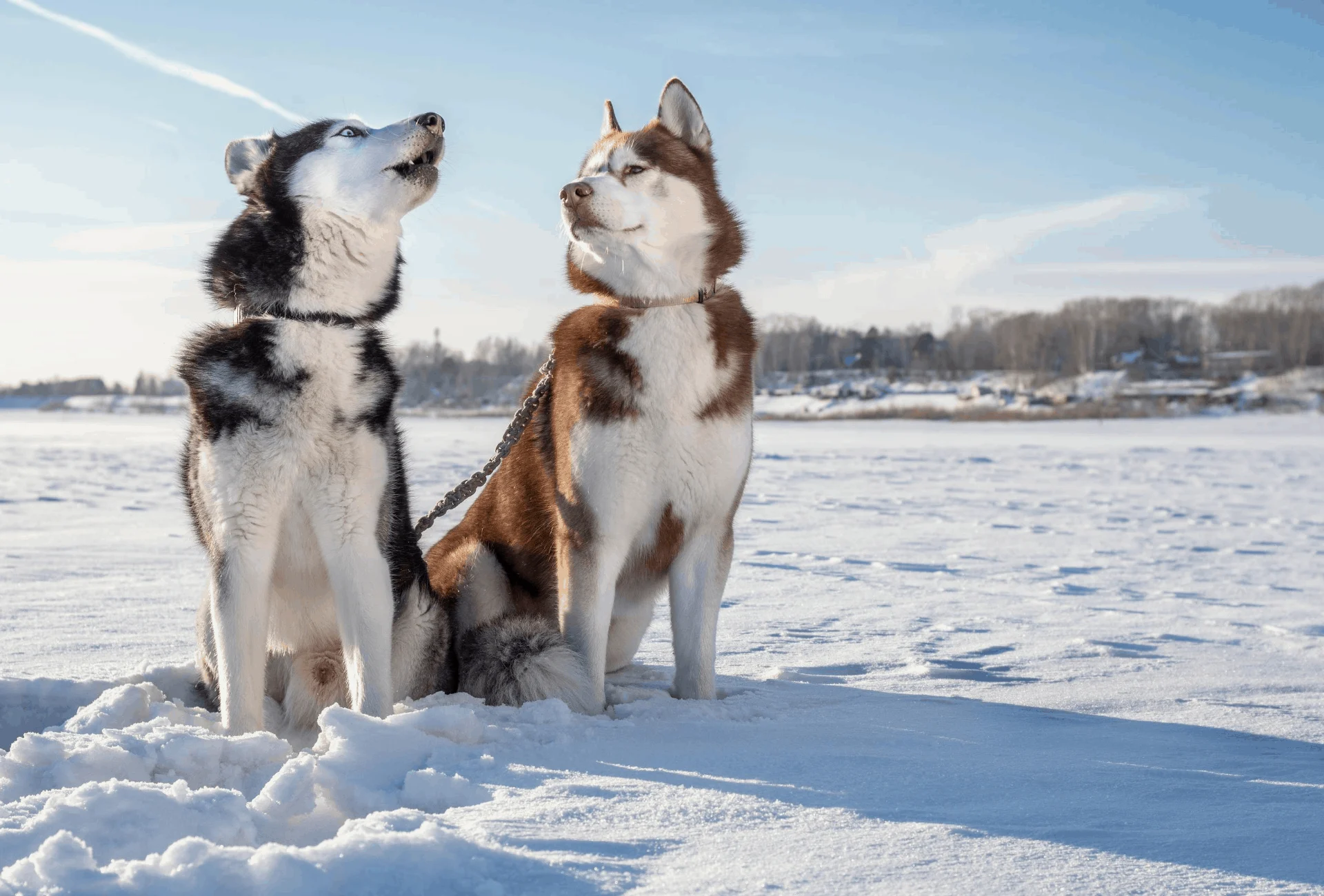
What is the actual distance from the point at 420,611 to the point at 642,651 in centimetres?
163

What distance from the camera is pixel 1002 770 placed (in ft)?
8.73

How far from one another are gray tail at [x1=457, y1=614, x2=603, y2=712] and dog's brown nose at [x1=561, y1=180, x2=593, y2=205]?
148 cm

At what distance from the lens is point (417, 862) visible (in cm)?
185

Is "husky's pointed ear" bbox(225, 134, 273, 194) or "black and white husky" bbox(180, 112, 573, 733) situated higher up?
"husky's pointed ear" bbox(225, 134, 273, 194)

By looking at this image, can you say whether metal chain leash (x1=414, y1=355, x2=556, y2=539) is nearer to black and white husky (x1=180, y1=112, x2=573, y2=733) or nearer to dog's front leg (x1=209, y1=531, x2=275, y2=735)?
black and white husky (x1=180, y1=112, x2=573, y2=733)

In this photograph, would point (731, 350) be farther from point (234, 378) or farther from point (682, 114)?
point (234, 378)

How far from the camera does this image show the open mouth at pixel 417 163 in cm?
304

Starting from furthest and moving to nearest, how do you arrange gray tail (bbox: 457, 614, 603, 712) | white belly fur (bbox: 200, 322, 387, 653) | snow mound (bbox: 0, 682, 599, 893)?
gray tail (bbox: 457, 614, 603, 712) < white belly fur (bbox: 200, 322, 387, 653) < snow mound (bbox: 0, 682, 599, 893)

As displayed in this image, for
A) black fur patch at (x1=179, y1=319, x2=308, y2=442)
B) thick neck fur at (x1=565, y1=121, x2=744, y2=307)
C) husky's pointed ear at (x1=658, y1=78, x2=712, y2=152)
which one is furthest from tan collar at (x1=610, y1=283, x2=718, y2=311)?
black fur patch at (x1=179, y1=319, x2=308, y2=442)

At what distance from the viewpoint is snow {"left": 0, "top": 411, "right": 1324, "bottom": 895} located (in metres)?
1.92

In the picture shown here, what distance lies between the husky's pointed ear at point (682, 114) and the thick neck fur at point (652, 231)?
100 mm

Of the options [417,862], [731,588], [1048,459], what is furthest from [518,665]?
[1048,459]

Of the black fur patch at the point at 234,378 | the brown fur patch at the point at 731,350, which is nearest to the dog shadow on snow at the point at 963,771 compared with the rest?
the brown fur patch at the point at 731,350

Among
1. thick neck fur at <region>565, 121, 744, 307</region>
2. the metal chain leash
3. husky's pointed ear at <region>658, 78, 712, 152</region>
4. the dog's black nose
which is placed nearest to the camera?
the dog's black nose
